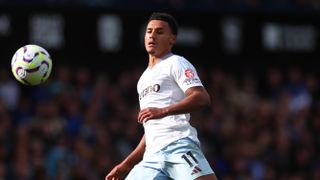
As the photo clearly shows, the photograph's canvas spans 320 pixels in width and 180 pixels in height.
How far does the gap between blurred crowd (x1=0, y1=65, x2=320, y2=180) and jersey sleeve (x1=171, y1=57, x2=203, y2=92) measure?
5857 mm

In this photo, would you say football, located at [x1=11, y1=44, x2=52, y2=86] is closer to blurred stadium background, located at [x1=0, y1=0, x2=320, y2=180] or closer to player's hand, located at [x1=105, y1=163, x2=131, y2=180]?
player's hand, located at [x1=105, y1=163, x2=131, y2=180]

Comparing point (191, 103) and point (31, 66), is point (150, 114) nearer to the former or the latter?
point (191, 103)

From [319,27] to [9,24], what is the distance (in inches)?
290

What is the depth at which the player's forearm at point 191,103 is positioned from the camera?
895 cm

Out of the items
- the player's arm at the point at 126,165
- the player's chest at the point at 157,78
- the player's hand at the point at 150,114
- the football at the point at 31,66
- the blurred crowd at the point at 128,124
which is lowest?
the blurred crowd at the point at 128,124

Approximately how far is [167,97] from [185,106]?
512mm

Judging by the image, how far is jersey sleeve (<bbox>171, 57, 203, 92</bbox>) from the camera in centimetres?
926

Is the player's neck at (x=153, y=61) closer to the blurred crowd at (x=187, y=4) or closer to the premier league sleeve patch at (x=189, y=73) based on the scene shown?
the premier league sleeve patch at (x=189, y=73)

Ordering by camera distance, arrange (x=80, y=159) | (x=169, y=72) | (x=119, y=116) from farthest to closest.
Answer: (x=119, y=116) < (x=80, y=159) < (x=169, y=72)

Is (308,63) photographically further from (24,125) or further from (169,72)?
(169,72)

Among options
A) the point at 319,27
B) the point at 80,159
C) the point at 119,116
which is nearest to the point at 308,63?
the point at 319,27

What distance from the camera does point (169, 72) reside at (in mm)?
9445

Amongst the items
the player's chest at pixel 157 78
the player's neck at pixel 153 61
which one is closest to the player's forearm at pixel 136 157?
the player's chest at pixel 157 78

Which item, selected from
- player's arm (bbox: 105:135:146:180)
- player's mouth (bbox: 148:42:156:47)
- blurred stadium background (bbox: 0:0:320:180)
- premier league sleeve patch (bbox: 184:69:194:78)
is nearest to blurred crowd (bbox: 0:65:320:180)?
blurred stadium background (bbox: 0:0:320:180)
